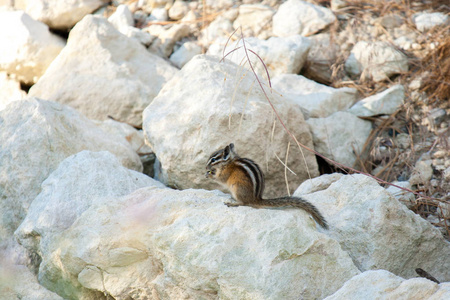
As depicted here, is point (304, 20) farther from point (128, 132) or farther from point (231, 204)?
point (231, 204)

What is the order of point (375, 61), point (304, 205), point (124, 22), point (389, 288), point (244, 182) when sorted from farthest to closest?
1. point (124, 22)
2. point (375, 61)
3. point (244, 182)
4. point (304, 205)
5. point (389, 288)

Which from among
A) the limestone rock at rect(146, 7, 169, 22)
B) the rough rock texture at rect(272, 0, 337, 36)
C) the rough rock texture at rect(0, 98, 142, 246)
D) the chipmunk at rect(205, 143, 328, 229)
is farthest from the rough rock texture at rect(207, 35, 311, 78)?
the chipmunk at rect(205, 143, 328, 229)

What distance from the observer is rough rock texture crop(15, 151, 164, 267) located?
436cm

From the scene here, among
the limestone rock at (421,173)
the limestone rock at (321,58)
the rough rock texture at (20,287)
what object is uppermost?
the rough rock texture at (20,287)

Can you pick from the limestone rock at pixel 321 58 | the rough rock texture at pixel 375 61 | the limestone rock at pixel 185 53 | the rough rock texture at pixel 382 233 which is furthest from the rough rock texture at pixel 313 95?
the rough rock texture at pixel 382 233

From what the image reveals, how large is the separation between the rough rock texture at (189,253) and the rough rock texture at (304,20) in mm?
4899

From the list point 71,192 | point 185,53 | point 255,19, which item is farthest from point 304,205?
point 255,19

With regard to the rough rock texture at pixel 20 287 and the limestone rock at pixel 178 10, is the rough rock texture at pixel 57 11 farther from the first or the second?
the rough rock texture at pixel 20 287

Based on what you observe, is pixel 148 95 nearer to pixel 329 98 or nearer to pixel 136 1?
pixel 329 98

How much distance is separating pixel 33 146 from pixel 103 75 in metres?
2.38

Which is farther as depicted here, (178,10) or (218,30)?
(178,10)

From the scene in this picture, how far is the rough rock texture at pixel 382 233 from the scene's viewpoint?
405cm

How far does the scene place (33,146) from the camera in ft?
17.3

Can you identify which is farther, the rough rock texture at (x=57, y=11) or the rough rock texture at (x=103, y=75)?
the rough rock texture at (x=57, y=11)
